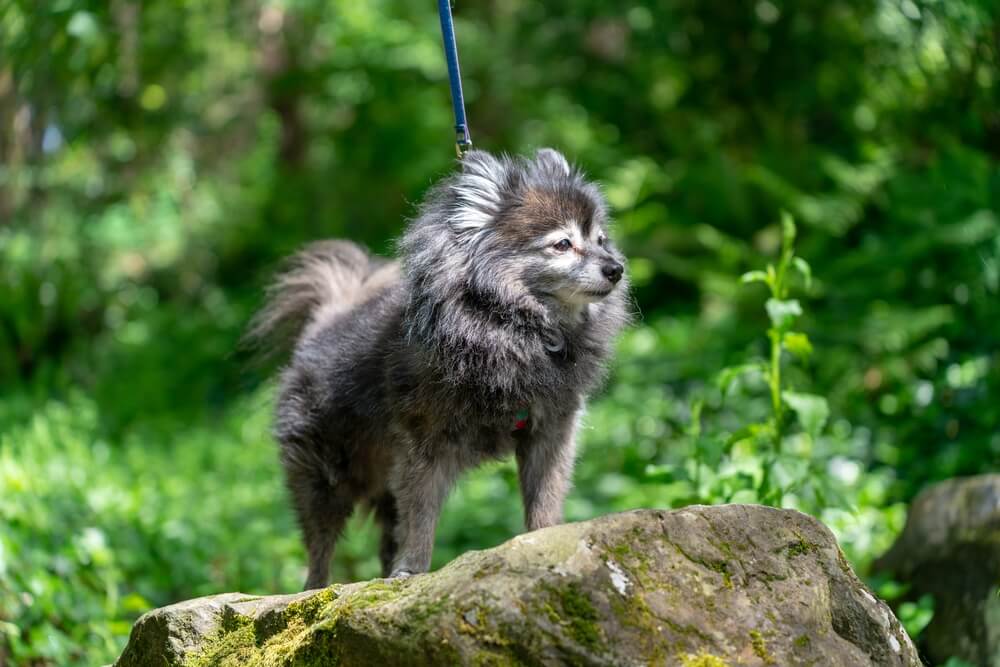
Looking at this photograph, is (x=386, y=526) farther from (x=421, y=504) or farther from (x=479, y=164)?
(x=479, y=164)

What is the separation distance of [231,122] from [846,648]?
34.0 ft

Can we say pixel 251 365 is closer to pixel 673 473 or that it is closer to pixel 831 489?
pixel 673 473

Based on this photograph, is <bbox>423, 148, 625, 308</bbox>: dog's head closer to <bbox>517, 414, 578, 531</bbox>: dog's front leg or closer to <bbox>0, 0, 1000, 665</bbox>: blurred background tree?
<bbox>517, 414, 578, 531</bbox>: dog's front leg

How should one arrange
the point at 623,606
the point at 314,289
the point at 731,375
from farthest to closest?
the point at 314,289
the point at 731,375
the point at 623,606

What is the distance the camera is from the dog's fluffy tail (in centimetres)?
514

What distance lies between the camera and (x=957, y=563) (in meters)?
4.76

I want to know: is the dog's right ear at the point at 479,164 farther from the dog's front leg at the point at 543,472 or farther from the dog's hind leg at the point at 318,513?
the dog's hind leg at the point at 318,513

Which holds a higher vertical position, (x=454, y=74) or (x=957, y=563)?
(x=454, y=74)

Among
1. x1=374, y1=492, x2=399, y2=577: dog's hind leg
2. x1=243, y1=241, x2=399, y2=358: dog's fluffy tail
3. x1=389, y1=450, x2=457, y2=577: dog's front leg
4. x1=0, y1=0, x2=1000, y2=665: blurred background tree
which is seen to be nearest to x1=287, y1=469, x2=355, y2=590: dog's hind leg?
x1=374, y1=492, x2=399, y2=577: dog's hind leg

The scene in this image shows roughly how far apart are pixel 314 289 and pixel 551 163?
165cm

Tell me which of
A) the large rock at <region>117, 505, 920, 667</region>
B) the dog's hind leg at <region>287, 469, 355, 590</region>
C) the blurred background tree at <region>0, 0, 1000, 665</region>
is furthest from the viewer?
the blurred background tree at <region>0, 0, 1000, 665</region>

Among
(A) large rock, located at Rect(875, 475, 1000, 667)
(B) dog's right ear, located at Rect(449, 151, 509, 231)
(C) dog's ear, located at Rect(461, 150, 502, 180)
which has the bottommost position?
(A) large rock, located at Rect(875, 475, 1000, 667)

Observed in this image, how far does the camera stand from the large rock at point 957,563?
440cm

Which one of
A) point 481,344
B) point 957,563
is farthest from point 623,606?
point 957,563
